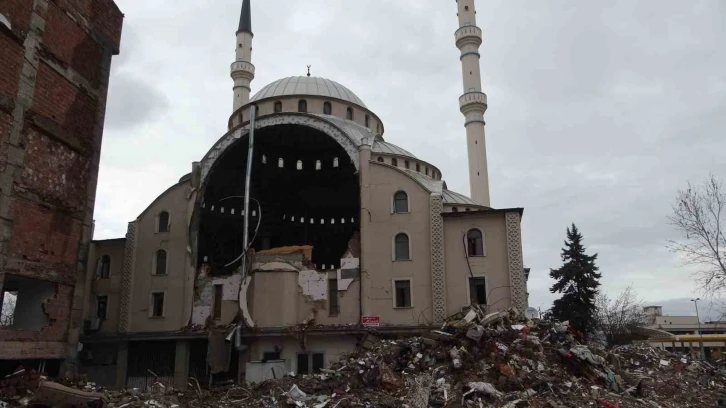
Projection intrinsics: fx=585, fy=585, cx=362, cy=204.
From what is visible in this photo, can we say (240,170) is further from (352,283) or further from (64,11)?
(64,11)

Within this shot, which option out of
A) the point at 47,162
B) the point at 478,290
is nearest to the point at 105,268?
the point at 47,162

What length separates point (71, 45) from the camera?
57.5ft

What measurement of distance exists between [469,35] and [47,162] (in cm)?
3305

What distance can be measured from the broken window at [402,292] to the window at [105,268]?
14.1m

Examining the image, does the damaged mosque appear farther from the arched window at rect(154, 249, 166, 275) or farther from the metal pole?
the metal pole

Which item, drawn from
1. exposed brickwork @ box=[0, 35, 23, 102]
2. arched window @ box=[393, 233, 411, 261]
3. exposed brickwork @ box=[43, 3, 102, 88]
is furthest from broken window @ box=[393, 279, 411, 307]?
exposed brickwork @ box=[0, 35, 23, 102]

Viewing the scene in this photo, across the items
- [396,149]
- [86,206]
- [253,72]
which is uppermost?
[253,72]

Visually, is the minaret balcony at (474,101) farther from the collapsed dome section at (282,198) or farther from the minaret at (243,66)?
the minaret at (243,66)

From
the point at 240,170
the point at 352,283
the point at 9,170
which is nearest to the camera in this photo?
the point at 9,170

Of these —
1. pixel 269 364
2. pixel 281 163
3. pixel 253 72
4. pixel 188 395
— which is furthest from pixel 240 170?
pixel 253 72

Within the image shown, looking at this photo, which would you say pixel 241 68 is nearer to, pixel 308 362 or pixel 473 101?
pixel 473 101

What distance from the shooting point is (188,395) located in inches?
635

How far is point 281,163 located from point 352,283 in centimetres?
995

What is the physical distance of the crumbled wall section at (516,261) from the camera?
74.4 ft
